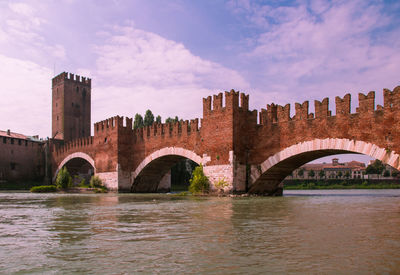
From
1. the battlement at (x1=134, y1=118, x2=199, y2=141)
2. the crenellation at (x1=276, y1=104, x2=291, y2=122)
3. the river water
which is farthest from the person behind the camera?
the battlement at (x1=134, y1=118, x2=199, y2=141)

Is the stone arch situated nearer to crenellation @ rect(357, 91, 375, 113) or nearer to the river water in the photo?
crenellation @ rect(357, 91, 375, 113)

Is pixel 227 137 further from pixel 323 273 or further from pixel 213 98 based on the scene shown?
pixel 323 273

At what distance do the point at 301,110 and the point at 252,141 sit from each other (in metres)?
3.18

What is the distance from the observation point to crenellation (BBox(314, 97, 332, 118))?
1737 cm

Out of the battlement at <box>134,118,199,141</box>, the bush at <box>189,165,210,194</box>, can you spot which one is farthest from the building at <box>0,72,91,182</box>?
the bush at <box>189,165,210,194</box>

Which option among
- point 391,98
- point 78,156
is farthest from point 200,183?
point 78,156

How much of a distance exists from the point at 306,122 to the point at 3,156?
37.3 m

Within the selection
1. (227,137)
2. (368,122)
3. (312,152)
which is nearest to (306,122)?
(312,152)

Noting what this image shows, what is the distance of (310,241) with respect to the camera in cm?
604

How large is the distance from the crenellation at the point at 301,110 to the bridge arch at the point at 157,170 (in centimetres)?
732

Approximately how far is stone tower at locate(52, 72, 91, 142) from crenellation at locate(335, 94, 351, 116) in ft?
140

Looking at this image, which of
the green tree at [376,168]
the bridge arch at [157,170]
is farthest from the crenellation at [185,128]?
the green tree at [376,168]

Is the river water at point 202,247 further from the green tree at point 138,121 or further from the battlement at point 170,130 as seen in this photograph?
the green tree at point 138,121

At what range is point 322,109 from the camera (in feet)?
57.6
